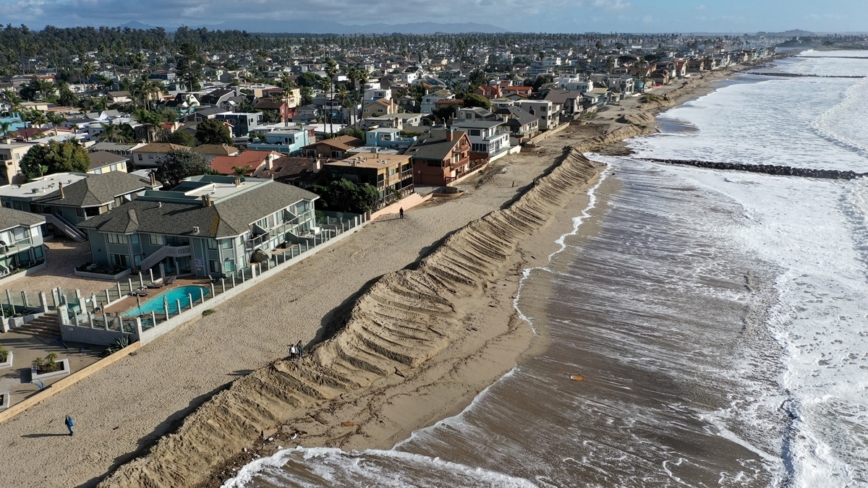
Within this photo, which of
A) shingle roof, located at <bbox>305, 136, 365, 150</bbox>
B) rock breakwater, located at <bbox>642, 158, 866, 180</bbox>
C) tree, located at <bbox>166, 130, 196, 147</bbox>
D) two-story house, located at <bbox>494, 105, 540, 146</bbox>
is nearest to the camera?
shingle roof, located at <bbox>305, 136, 365, 150</bbox>

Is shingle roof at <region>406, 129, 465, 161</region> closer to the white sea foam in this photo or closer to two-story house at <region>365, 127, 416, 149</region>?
two-story house at <region>365, 127, 416, 149</region>

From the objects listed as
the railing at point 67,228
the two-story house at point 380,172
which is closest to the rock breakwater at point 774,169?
the two-story house at point 380,172

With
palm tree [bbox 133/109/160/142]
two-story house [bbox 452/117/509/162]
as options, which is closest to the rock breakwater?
two-story house [bbox 452/117/509/162]

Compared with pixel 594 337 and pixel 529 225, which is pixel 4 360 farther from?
pixel 529 225

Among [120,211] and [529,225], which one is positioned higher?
[120,211]

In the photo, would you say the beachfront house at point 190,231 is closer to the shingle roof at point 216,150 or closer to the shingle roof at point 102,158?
the shingle roof at point 102,158

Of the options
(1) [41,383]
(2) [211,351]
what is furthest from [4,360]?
(2) [211,351]

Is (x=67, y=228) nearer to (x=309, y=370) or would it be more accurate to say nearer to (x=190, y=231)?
(x=190, y=231)
